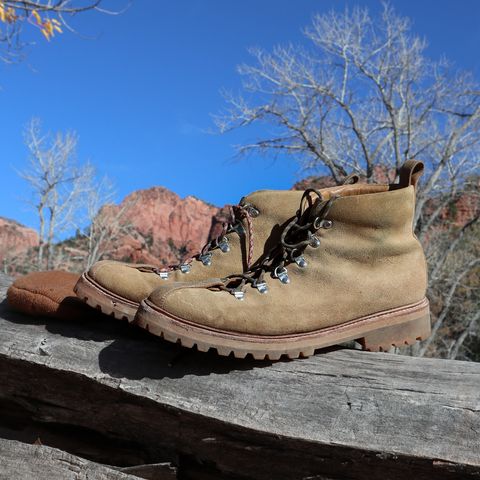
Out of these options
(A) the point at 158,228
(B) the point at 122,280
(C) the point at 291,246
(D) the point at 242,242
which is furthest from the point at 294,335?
(A) the point at 158,228

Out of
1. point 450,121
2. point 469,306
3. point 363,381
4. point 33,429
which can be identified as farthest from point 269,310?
point 469,306

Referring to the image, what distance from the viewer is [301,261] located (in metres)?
1.56

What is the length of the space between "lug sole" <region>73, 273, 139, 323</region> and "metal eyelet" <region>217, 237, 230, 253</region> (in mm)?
353

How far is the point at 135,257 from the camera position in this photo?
92.6 feet

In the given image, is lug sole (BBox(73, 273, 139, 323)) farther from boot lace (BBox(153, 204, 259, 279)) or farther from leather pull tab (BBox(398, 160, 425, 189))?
leather pull tab (BBox(398, 160, 425, 189))

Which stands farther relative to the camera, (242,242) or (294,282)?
(242,242)

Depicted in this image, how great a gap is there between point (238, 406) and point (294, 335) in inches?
9.9

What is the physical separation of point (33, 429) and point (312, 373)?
1.00 m

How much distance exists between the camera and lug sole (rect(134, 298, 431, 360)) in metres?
1.37

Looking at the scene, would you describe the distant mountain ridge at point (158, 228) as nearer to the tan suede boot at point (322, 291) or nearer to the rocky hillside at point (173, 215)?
the rocky hillside at point (173, 215)

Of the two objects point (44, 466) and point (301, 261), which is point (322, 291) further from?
point (44, 466)

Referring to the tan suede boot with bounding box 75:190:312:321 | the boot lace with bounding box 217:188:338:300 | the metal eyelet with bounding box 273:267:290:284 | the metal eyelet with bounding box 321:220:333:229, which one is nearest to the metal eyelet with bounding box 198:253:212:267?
the tan suede boot with bounding box 75:190:312:321

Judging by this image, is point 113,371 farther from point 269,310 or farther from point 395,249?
point 395,249

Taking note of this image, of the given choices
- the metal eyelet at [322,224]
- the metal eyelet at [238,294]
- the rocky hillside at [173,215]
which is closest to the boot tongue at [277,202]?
the metal eyelet at [322,224]
